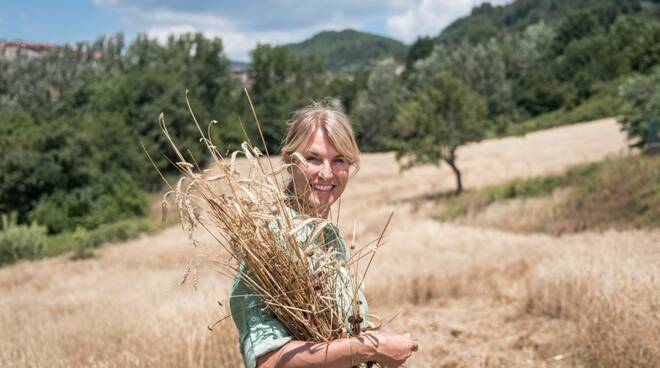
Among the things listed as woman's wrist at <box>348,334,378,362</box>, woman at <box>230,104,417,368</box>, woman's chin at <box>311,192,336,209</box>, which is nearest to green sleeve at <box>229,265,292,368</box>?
woman at <box>230,104,417,368</box>

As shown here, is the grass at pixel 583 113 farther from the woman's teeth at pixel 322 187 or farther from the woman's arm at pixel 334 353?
the woman's arm at pixel 334 353

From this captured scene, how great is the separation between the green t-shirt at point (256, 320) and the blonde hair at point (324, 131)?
37 cm

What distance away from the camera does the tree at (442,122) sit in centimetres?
3067

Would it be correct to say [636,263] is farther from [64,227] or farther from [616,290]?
[64,227]

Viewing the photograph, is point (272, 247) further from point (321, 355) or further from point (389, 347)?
point (389, 347)

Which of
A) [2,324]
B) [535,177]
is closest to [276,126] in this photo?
[535,177]

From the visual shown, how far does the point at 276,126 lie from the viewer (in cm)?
6975

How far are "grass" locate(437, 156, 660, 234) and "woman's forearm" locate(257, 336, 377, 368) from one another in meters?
13.1

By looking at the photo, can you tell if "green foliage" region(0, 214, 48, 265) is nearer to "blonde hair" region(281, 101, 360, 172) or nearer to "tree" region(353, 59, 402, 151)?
"blonde hair" region(281, 101, 360, 172)

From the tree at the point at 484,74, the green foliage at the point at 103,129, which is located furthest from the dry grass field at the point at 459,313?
the tree at the point at 484,74

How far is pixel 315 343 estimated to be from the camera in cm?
202

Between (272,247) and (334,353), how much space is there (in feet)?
1.47

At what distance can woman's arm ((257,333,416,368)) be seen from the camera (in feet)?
6.44

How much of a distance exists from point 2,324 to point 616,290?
22.4 ft
